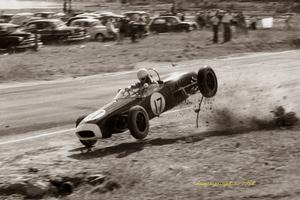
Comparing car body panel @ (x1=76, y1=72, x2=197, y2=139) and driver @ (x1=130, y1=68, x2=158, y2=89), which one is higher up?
driver @ (x1=130, y1=68, x2=158, y2=89)

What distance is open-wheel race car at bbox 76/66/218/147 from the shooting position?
34.0ft

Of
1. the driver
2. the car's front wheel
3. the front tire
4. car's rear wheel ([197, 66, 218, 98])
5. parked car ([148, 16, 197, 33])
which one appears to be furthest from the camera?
parked car ([148, 16, 197, 33])

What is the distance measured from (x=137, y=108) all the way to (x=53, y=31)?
23.5 metres

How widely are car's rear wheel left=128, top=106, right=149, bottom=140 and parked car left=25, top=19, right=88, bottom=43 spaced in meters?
23.1

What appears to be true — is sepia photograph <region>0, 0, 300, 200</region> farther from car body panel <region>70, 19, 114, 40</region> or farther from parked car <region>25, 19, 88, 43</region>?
car body panel <region>70, 19, 114, 40</region>

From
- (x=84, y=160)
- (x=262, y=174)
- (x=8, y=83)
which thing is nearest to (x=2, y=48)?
(x=8, y=83)

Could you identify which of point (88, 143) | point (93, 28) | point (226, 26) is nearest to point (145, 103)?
point (88, 143)

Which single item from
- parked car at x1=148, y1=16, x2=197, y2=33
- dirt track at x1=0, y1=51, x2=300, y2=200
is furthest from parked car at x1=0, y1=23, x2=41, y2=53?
dirt track at x1=0, y1=51, x2=300, y2=200

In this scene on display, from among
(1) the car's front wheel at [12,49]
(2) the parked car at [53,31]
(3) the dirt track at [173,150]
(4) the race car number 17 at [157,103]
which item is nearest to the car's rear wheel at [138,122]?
(3) the dirt track at [173,150]

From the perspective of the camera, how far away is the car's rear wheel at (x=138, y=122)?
1032cm

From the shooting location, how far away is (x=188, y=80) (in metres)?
12.6

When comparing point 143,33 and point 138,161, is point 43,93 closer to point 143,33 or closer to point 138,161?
point 138,161

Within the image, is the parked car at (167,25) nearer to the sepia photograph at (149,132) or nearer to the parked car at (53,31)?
the parked car at (53,31)

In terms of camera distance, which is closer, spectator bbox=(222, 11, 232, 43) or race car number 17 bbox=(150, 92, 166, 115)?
race car number 17 bbox=(150, 92, 166, 115)
